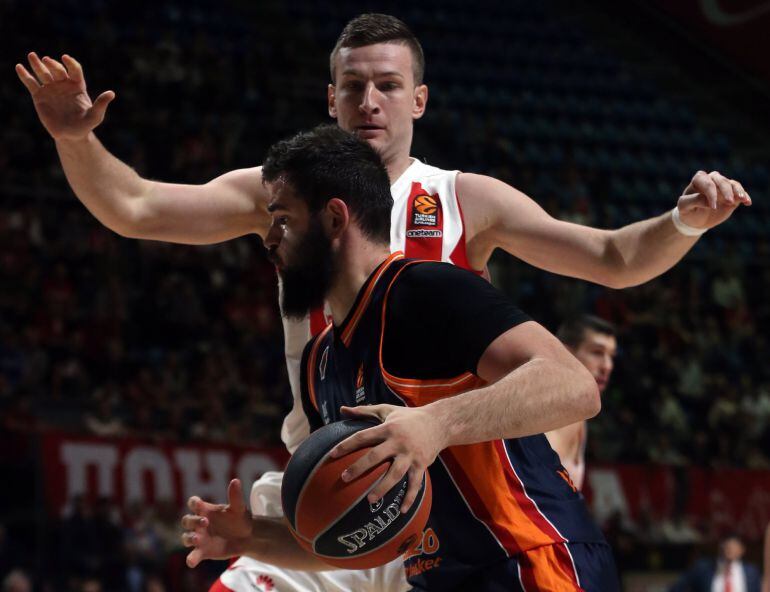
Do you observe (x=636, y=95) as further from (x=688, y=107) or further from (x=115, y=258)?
(x=115, y=258)

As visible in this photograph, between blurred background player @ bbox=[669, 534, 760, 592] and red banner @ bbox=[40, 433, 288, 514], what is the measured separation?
4.07 meters

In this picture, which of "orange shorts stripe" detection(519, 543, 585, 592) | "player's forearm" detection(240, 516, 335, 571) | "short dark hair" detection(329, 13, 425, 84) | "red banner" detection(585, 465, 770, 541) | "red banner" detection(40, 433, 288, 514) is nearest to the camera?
"orange shorts stripe" detection(519, 543, 585, 592)

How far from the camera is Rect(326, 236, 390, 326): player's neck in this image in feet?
10.1

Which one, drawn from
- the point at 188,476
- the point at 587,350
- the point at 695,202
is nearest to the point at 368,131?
the point at 695,202

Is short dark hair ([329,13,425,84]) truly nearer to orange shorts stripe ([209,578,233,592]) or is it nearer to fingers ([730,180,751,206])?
fingers ([730,180,751,206])

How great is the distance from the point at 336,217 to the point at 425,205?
121cm

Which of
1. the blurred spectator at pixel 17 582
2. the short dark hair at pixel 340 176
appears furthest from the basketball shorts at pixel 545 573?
the blurred spectator at pixel 17 582

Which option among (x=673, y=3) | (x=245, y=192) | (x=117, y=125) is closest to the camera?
(x=245, y=192)

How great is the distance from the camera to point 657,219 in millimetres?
4164

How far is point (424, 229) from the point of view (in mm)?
4172

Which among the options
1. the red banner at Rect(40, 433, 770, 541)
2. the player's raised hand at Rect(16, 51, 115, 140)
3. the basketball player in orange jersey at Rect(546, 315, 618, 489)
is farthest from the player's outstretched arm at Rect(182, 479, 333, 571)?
the red banner at Rect(40, 433, 770, 541)

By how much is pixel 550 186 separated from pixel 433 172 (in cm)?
1283

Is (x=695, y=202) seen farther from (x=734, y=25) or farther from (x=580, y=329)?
(x=734, y=25)

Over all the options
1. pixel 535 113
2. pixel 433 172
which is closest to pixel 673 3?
pixel 535 113
